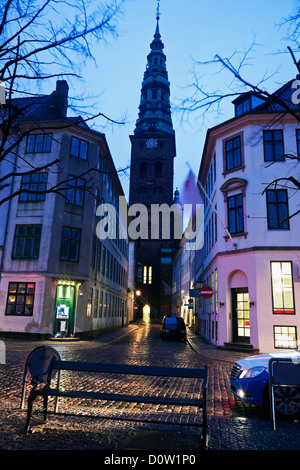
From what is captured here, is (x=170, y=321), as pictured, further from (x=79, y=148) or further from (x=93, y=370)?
(x=93, y=370)

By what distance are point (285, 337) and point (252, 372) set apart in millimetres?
11187

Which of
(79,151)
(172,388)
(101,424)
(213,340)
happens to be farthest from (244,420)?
(79,151)

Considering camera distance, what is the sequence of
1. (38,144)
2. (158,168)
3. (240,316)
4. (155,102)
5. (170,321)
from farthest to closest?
(155,102) → (158,168) → (170,321) → (38,144) → (240,316)

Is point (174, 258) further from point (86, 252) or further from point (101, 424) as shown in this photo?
point (101, 424)

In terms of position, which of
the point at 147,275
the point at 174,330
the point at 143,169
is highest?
the point at 143,169

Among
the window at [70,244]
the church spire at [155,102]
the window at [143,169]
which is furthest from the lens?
the church spire at [155,102]

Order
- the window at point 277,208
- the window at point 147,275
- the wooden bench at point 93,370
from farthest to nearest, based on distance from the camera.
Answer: the window at point 147,275 → the window at point 277,208 → the wooden bench at point 93,370

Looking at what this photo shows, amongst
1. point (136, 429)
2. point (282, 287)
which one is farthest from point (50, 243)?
point (136, 429)

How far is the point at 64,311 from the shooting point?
22375 millimetres

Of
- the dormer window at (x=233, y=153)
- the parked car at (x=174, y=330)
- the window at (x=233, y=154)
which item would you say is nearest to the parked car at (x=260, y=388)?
the dormer window at (x=233, y=153)

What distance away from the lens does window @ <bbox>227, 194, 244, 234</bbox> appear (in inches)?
758

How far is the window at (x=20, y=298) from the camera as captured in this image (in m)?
21.9

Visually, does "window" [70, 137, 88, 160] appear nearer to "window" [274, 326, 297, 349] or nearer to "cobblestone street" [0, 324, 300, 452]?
"window" [274, 326, 297, 349]

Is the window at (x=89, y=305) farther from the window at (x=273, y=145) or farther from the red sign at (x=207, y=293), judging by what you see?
the window at (x=273, y=145)
